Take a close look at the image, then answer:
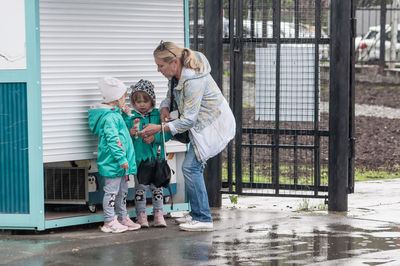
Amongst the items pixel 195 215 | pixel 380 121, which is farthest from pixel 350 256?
pixel 380 121

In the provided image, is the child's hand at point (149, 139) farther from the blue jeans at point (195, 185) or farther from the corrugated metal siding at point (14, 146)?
the corrugated metal siding at point (14, 146)

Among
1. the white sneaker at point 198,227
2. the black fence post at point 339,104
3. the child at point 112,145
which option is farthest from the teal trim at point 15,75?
the black fence post at point 339,104

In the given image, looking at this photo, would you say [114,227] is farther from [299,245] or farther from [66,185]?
[299,245]

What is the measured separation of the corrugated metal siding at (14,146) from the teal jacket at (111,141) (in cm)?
60

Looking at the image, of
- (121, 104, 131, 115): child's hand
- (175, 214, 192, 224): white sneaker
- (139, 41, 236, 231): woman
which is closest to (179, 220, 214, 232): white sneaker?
(139, 41, 236, 231): woman

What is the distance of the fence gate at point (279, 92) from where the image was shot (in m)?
8.42

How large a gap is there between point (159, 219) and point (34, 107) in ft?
5.08

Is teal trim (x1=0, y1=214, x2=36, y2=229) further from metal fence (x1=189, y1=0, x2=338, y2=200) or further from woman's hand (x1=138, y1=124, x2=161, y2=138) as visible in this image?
metal fence (x1=189, y1=0, x2=338, y2=200)

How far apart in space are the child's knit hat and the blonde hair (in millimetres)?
312

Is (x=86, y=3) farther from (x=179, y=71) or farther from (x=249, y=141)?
(x=249, y=141)

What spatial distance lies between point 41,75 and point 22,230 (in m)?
1.37

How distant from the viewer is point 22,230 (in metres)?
7.51

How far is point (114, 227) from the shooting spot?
7.49 meters

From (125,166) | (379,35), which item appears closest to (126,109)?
(125,166)
